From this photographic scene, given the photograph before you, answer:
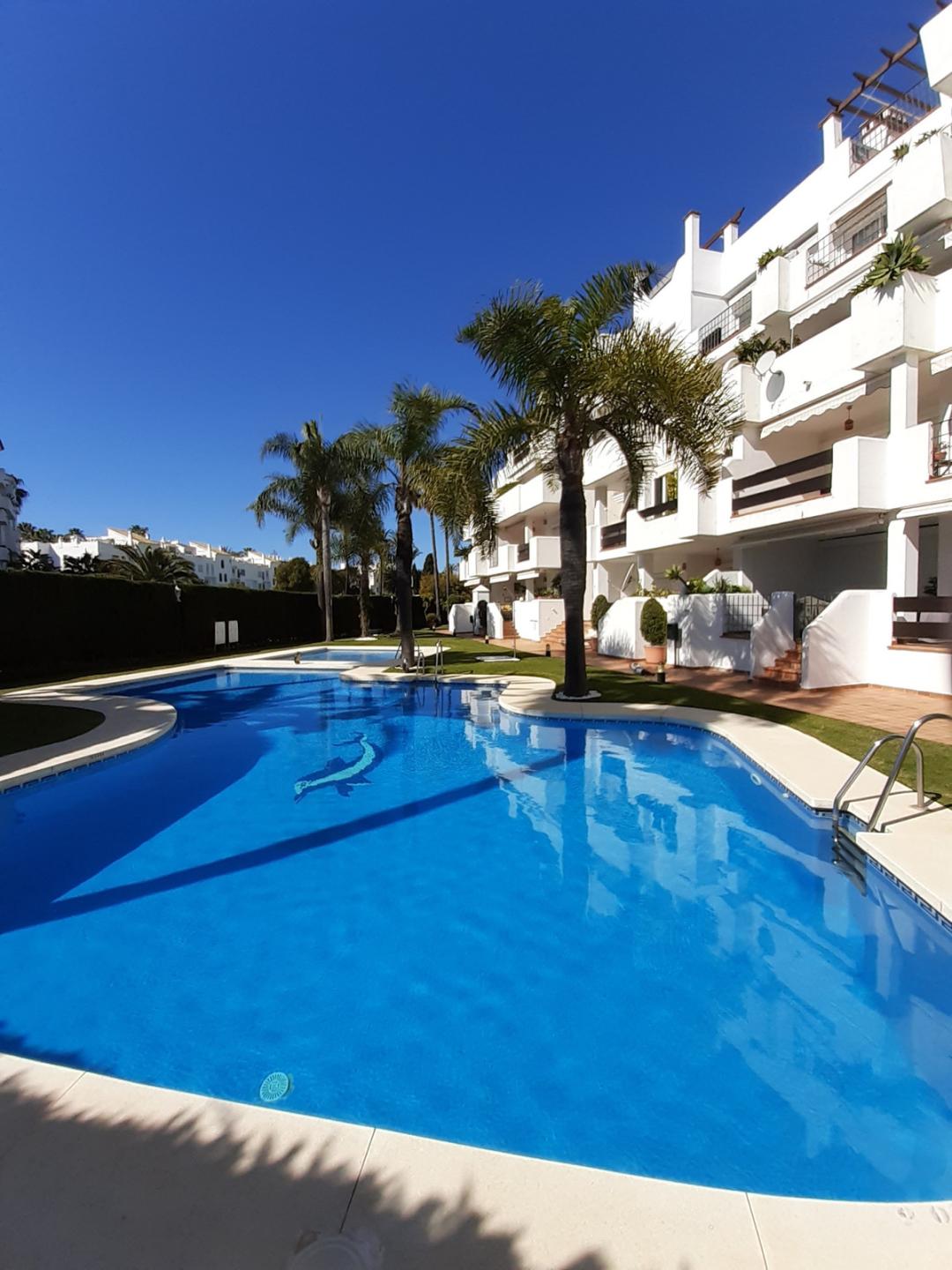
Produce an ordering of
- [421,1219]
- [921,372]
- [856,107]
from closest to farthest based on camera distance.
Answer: [421,1219] < [921,372] < [856,107]

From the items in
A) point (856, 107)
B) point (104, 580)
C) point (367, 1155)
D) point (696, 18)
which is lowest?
point (367, 1155)

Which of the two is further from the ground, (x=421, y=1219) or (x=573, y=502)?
(x=573, y=502)

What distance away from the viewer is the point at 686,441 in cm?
1321

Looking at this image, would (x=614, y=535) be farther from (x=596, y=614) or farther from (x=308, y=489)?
(x=308, y=489)

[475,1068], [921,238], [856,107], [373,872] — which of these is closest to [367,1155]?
[475,1068]

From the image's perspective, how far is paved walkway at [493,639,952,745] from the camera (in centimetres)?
1140

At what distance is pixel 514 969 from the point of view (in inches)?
191

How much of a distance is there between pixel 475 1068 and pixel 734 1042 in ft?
5.80

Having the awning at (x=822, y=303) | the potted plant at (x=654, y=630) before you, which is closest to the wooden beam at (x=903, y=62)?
the awning at (x=822, y=303)

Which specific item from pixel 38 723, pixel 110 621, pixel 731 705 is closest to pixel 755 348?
pixel 731 705

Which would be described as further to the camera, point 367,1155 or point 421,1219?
point 367,1155

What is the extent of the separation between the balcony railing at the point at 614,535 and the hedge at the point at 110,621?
2009 cm

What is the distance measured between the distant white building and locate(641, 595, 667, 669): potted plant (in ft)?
225

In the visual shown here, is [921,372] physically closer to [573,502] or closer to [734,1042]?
A: [573,502]
